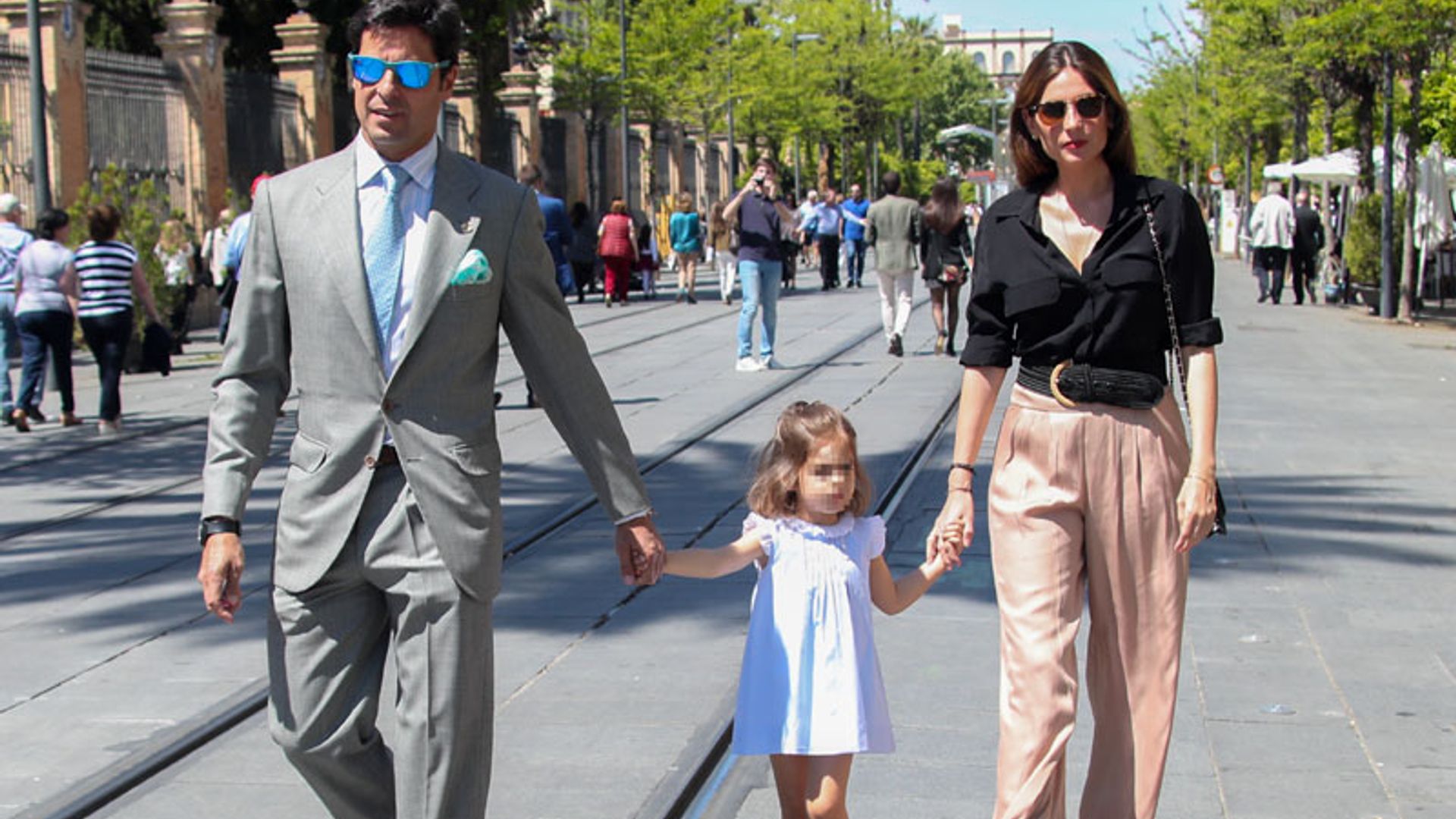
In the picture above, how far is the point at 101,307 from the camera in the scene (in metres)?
14.2

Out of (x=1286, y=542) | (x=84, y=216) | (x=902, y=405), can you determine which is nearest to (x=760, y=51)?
(x=84, y=216)

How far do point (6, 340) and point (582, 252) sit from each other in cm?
1702

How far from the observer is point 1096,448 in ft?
13.5

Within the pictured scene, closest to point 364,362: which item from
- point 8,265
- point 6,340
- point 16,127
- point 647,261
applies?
point 8,265

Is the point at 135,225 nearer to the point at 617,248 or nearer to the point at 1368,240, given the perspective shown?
→ the point at 617,248

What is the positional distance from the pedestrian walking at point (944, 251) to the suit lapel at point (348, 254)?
49.0ft

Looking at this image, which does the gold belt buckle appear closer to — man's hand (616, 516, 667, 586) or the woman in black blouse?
the woman in black blouse

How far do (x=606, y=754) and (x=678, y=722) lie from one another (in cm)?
38

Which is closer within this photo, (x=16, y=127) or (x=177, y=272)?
(x=177, y=272)

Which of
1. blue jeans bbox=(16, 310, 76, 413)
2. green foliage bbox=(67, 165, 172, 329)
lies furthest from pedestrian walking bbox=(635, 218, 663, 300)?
blue jeans bbox=(16, 310, 76, 413)

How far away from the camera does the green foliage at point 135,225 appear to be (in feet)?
63.1

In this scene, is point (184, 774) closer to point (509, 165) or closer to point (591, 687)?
point (591, 687)

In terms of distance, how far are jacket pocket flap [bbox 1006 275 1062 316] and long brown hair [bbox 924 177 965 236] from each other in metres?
14.4

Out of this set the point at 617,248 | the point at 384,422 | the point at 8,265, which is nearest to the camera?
the point at 384,422
